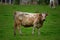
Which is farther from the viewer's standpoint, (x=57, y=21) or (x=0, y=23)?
(x=57, y=21)

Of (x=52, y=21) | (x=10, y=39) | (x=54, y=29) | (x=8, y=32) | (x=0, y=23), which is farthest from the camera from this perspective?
(x=52, y=21)

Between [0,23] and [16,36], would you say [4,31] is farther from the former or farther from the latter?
[0,23]

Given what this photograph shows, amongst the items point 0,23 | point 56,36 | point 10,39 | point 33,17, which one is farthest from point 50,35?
point 0,23

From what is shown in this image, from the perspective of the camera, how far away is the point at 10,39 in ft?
47.5

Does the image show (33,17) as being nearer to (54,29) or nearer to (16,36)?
(16,36)

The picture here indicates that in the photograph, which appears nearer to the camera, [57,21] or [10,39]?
[10,39]

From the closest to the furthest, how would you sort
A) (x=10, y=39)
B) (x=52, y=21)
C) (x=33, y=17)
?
1. (x=10, y=39)
2. (x=33, y=17)
3. (x=52, y=21)

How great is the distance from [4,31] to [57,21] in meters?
5.56

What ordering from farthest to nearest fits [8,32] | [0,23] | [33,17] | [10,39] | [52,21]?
[52,21] → [0,23] → [8,32] → [33,17] → [10,39]

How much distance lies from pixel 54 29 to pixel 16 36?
351 cm

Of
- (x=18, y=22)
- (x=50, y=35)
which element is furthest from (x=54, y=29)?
(x=18, y=22)

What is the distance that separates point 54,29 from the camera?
18.0 m

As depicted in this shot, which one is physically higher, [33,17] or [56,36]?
[33,17]

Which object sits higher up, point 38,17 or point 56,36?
point 38,17
